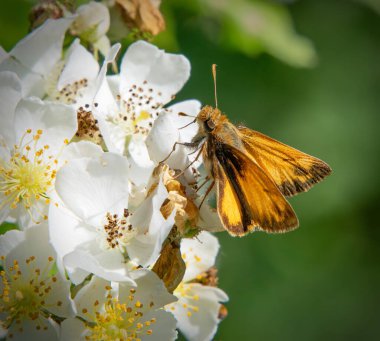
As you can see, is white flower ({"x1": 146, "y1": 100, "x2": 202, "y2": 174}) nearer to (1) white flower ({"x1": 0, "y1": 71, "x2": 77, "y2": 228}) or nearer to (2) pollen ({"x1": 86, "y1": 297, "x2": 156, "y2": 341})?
(1) white flower ({"x1": 0, "y1": 71, "x2": 77, "y2": 228})

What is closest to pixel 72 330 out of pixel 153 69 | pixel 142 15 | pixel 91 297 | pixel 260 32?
pixel 91 297

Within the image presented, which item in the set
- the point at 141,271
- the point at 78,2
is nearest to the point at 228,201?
the point at 141,271

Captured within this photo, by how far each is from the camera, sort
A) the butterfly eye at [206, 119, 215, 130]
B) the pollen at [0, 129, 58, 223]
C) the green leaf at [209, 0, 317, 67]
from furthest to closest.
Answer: the green leaf at [209, 0, 317, 67] < the butterfly eye at [206, 119, 215, 130] < the pollen at [0, 129, 58, 223]

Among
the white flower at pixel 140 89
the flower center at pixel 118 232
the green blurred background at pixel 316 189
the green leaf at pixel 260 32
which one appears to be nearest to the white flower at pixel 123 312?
the flower center at pixel 118 232

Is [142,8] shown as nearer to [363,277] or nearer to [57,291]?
[57,291]

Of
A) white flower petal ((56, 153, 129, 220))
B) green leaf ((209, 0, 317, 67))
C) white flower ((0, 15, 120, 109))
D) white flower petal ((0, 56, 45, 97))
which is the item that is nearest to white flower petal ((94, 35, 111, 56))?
white flower ((0, 15, 120, 109))

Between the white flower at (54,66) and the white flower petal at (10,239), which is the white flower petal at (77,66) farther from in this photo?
the white flower petal at (10,239)
